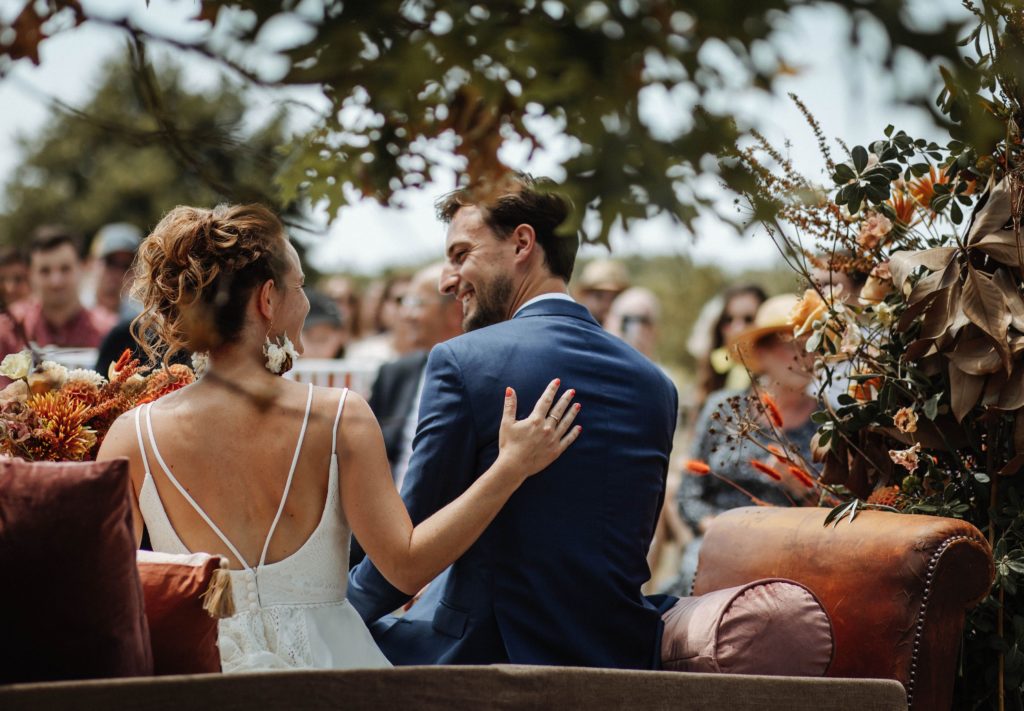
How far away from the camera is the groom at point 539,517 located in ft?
8.59

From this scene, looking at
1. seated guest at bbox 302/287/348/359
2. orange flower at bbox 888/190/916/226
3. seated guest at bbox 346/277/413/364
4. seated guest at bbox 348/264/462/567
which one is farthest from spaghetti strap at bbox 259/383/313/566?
seated guest at bbox 302/287/348/359

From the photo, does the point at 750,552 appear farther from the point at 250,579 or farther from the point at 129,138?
the point at 129,138

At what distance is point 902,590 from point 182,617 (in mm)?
1508

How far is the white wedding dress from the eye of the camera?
2.35 m

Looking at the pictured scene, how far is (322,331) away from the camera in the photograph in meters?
7.77

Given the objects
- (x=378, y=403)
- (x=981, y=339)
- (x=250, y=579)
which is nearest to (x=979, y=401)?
(x=981, y=339)

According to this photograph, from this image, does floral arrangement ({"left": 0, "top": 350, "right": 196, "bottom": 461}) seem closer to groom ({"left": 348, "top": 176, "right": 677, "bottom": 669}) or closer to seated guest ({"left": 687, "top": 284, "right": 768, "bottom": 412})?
groom ({"left": 348, "top": 176, "right": 677, "bottom": 669})

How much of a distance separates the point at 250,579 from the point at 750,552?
125cm

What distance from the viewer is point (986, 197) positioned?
2727 millimetres

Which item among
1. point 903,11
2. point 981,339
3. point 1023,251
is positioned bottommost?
point 981,339

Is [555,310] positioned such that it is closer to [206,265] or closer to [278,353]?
[278,353]

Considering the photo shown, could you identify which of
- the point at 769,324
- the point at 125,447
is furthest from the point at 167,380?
the point at 769,324

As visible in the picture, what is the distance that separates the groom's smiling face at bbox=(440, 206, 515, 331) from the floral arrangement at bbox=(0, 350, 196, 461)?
2.57ft

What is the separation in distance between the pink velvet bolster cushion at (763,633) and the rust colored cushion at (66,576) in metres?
1.22
